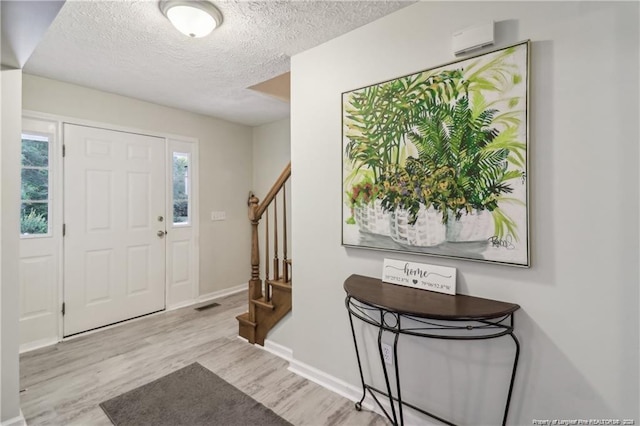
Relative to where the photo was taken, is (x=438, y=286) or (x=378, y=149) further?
(x=378, y=149)

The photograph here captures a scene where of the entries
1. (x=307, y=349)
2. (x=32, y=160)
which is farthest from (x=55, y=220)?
(x=307, y=349)

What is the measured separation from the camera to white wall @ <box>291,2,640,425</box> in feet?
4.02

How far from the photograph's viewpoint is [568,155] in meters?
1.32

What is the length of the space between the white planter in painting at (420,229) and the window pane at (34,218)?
10.2 feet

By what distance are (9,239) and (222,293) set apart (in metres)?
2.80

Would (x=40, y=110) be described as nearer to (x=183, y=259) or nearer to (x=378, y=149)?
(x=183, y=259)

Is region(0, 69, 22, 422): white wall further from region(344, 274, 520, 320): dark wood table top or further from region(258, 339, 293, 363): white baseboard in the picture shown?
region(344, 274, 520, 320): dark wood table top

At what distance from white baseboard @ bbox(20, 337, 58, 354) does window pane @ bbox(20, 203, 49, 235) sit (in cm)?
98

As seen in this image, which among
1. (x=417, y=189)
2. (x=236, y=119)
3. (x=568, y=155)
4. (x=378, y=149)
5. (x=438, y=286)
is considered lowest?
(x=438, y=286)

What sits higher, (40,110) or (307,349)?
(40,110)

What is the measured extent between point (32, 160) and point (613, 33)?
407 cm

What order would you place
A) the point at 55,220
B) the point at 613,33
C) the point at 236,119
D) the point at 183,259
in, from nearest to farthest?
the point at 613,33, the point at 55,220, the point at 183,259, the point at 236,119

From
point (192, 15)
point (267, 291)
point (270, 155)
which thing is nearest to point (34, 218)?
point (267, 291)
